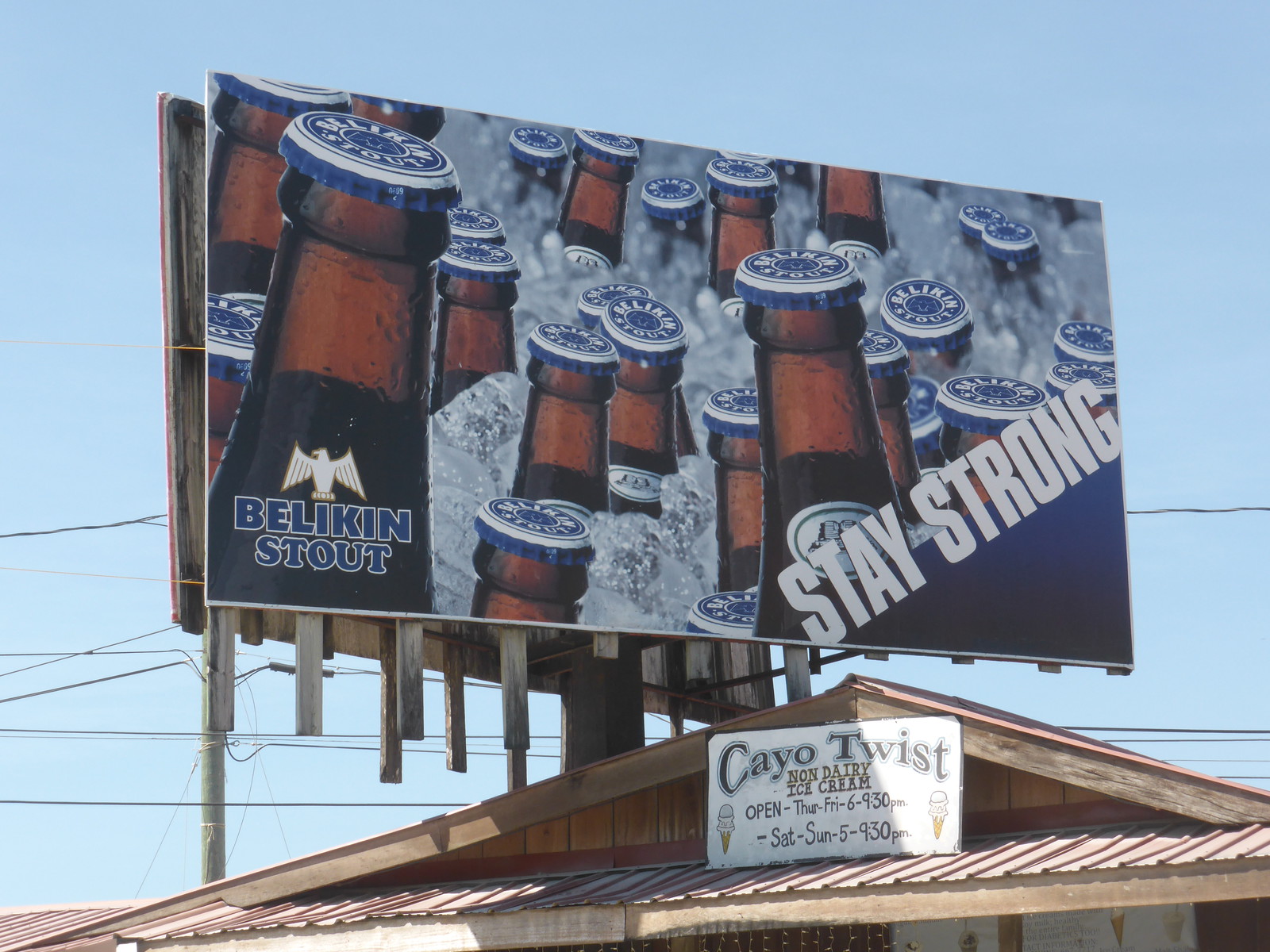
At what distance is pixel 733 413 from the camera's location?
44.1 ft

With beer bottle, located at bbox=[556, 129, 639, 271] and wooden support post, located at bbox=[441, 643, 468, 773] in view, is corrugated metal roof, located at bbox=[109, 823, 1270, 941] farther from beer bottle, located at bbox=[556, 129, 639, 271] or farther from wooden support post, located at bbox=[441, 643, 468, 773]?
beer bottle, located at bbox=[556, 129, 639, 271]

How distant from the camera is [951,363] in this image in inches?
561

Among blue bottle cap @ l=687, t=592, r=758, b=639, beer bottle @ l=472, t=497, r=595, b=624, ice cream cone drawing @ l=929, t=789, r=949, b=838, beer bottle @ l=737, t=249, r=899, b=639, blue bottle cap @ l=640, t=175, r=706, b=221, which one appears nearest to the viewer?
ice cream cone drawing @ l=929, t=789, r=949, b=838

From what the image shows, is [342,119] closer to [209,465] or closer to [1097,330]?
[209,465]

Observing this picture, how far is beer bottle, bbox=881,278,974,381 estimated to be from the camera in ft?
46.3

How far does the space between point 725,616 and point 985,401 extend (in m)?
3.31

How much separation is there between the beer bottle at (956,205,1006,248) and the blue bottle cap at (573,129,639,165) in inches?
127

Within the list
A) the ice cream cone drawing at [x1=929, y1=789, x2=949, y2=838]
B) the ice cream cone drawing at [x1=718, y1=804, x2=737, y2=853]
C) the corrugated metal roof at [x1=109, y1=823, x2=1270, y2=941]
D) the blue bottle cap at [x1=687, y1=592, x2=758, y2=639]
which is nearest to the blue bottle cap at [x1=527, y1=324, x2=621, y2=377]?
the blue bottle cap at [x1=687, y1=592, x2=758, y2=639]

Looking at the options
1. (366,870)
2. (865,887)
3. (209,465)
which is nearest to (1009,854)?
(865,887)

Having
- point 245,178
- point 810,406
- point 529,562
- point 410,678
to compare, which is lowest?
point 410,678

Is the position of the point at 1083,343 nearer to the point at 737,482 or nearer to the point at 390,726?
the point at 737,482

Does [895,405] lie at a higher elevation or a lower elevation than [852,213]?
lower

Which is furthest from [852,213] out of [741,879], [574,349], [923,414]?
[741,879]

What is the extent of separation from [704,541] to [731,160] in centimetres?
352
